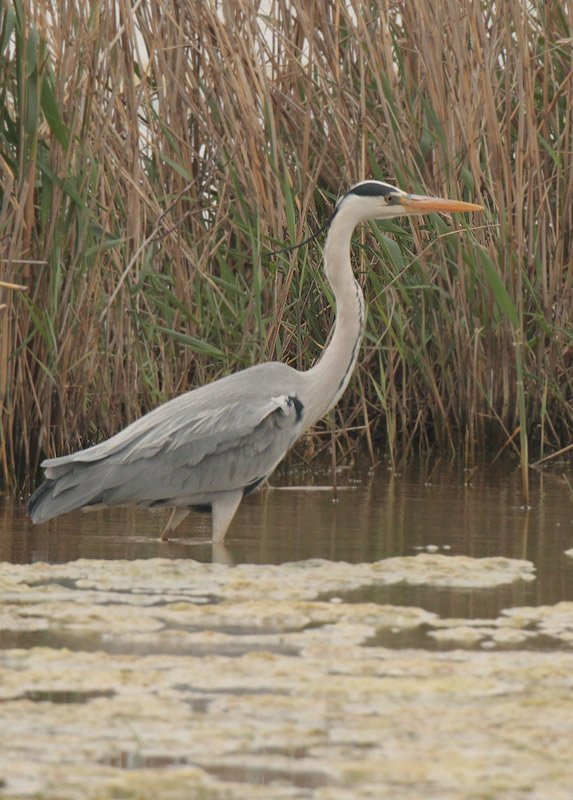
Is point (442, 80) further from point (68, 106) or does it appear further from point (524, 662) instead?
point (524, 662)

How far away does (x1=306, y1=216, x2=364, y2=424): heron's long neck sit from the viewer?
5.24 m

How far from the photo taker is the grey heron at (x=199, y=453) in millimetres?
4770

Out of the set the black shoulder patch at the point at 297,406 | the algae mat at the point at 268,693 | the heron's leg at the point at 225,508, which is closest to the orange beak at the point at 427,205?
the black shoulder patch at the point at 297,406

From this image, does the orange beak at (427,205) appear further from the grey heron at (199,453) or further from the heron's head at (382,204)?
the grey heron at (199,453)

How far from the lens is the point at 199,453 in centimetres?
491

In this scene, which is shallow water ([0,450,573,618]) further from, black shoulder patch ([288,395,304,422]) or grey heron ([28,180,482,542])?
black shoulder patch ([288,395,304,422])

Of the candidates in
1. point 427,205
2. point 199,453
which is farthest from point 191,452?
point 427,205

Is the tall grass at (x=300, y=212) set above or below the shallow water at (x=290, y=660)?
above

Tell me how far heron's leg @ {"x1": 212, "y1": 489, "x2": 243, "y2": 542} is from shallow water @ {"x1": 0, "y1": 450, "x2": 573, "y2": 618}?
0.07 m

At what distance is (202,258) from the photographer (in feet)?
20.8

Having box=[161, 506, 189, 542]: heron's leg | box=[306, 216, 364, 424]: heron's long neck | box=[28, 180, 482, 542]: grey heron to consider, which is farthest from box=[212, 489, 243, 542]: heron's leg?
box=[306, 216, 364, 424]: heron's long neck

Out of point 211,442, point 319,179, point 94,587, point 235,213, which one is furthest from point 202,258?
point 94,587

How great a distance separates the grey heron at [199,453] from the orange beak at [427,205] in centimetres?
79

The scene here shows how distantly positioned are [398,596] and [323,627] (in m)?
0.49
